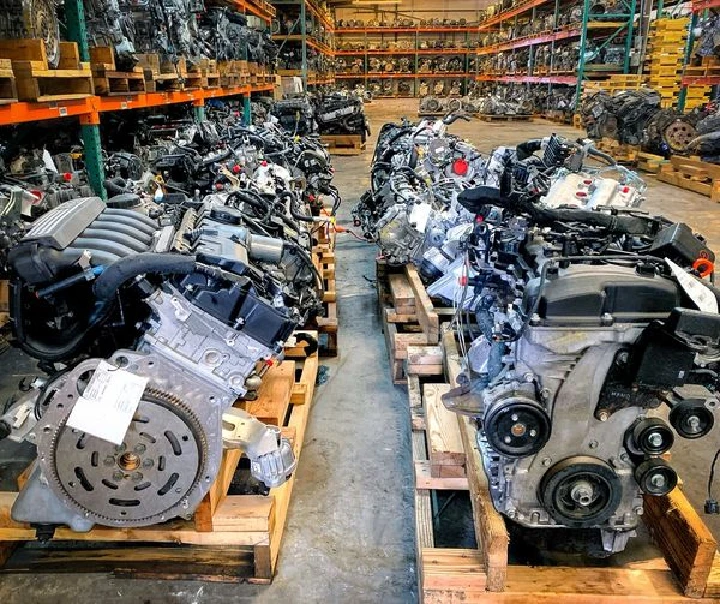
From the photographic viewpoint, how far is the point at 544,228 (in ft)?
7.66

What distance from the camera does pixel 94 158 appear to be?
13.8 feet

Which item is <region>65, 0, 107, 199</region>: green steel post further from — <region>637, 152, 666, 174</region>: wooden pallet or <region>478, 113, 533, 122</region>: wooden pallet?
<region>478, 113, 533, 122</region>: wooden pallet

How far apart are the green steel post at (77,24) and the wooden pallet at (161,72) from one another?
780 mm

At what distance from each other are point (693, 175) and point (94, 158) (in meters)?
7.76

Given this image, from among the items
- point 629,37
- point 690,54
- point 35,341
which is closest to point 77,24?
point 35,341

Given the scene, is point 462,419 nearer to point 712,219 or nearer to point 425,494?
point 425,494

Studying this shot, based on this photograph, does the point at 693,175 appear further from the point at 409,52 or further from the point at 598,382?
the point at 409,52

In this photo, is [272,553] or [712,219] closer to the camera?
[272,553]

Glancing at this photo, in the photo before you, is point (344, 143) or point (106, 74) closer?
point (106, 74)

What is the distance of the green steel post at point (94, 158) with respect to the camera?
162 inches

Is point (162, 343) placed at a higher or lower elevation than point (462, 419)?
higher

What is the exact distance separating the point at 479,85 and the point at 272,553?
25.1 meters

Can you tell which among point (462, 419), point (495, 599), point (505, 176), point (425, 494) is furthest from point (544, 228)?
point (495, 599)

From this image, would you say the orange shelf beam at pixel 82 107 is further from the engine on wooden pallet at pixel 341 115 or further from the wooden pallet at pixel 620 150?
the wooden pallet at pixel 620 150
